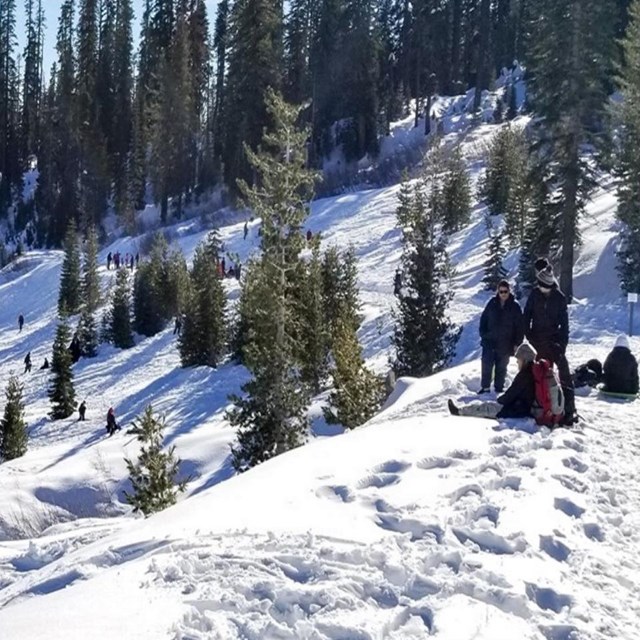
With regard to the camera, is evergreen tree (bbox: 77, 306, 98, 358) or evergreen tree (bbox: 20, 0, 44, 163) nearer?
evergreen tree (bbox: 77, 306, 98, 358)

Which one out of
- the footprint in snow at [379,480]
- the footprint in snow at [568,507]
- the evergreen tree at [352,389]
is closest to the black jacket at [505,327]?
the footprint in snow at [379,480]

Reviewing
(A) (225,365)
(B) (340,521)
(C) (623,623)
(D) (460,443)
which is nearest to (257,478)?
(B) (340,521)

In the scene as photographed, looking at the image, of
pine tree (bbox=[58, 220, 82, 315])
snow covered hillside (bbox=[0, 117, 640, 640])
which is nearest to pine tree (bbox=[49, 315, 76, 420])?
pine tree (bbox=[58, 220, 82, 315])

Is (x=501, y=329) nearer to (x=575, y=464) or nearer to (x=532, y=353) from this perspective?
(x=532, y=353)

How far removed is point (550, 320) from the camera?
1047cm

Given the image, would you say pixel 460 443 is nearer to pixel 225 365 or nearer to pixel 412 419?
pixel 412 419

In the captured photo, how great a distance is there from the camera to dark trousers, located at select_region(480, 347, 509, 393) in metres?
11.9

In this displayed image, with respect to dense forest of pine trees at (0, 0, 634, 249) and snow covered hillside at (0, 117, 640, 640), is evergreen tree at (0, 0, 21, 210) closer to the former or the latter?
dense forest of pine trees at (0, 0, 634, 249)

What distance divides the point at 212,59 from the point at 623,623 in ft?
256

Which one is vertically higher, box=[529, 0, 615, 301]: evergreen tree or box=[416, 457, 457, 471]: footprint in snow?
box=[529, 0, 615, 301]: evergreen tree

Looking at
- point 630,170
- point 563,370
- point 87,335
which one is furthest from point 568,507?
point 87,335

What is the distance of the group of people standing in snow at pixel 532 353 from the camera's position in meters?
10.0

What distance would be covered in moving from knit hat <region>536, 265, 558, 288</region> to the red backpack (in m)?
1.13

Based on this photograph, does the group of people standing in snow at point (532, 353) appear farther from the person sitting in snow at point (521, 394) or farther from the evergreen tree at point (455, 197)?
the evergreen tree at point (455, 197)
